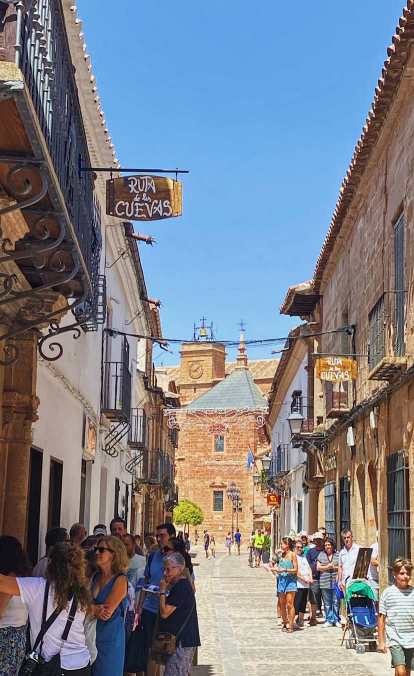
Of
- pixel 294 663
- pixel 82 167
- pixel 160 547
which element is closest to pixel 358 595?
→ pixel 294 663

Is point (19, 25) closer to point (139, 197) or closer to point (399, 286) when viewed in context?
point (139, 197)

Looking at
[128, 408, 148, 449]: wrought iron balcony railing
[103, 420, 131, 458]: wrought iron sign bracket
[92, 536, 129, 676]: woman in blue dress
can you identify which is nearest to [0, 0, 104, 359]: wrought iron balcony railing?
[92, 536, 129, 676]: woman in blue dress

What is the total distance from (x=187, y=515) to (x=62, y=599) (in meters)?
60.1

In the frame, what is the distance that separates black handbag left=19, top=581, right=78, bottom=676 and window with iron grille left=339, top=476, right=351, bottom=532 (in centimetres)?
1289

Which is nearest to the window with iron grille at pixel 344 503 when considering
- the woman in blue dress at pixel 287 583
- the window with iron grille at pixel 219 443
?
the woman in blue dress at pixel 287 583

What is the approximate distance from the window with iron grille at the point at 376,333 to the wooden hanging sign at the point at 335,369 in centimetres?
58

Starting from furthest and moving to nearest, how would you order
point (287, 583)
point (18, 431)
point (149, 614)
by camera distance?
point (287, 583), point (18, 431), point (149, 614)

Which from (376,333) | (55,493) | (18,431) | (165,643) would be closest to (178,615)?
(165,643)

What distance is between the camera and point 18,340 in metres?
9.79

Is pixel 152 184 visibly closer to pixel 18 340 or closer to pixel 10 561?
pixel 18 340

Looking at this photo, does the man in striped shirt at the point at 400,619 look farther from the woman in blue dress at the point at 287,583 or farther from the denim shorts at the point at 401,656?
the woman in blue dress at the point at 287,583

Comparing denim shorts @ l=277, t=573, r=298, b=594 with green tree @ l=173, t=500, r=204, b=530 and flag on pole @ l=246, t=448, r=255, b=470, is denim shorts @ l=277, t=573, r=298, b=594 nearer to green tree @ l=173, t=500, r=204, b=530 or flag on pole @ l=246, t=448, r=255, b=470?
green tree @ l=173, t=500, r=204, b=530

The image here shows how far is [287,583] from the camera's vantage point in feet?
51.4

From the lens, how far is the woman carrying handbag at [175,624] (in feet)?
25.1
